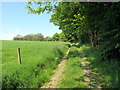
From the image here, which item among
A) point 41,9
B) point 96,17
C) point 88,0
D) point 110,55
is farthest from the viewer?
point 41,9

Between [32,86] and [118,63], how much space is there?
16.5 ft

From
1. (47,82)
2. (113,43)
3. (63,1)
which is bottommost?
(47,82)

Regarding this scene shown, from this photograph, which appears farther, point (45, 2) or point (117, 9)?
point (45, 2)

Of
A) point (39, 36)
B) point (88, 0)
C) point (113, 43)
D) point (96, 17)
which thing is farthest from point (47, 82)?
point (39, 36)

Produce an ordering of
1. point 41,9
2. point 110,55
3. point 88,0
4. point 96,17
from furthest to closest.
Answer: point 41,9 < point 110,55 < point 96,17 < point 88,0

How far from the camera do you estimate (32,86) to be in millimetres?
5023

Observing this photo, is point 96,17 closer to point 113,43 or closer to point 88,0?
point 88,0

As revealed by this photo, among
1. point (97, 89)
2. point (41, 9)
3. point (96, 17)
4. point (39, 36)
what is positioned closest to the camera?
point (97, 89)

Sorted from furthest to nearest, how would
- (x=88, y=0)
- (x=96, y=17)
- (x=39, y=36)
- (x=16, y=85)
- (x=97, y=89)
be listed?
(x=39, y=36) → (x=96, y=17) → (x=88, y=0) → (x=16, y=85) → (x=97, y=89)

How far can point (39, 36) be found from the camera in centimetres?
11469

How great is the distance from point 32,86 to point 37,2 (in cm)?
520

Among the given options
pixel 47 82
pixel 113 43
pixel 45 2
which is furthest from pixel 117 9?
pixel 47 82

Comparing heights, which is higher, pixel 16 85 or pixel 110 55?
pixel 110 55

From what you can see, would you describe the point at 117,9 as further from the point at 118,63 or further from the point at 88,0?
the point at 118,63
